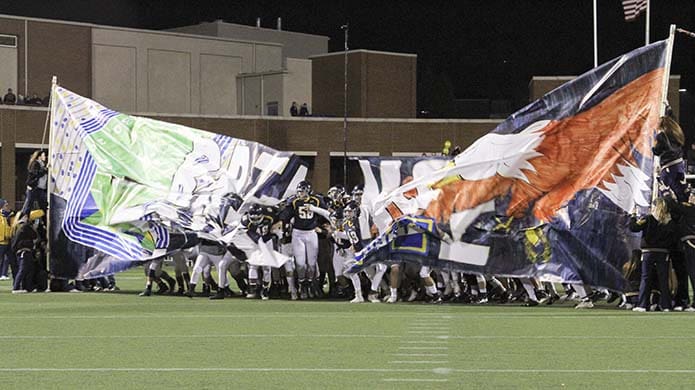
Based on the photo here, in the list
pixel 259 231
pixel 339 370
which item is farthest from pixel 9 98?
pixel 339 370

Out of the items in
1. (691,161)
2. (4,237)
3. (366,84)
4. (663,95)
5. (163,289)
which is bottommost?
(163,289)

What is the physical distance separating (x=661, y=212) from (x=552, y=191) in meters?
1.65

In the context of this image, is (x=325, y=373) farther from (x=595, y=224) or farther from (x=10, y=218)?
(x=10, y=218)

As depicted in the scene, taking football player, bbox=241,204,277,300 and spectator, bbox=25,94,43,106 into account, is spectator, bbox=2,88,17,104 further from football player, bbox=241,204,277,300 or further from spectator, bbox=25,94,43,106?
football player, bbox=241,204,277,300

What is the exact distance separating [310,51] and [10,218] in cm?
4226

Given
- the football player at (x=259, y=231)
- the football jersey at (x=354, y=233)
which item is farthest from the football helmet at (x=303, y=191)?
the football jersey at (x=354, y=233)

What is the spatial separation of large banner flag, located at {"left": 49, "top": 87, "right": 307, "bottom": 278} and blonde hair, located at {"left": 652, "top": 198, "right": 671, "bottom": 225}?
6185mm

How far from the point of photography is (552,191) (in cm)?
1551

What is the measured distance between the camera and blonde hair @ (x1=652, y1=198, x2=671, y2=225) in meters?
14.3

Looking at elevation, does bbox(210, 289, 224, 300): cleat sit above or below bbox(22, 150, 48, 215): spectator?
below

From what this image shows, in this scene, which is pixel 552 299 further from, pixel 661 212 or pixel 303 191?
pixel 303 191

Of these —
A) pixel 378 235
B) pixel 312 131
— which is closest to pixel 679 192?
pixel 378 235

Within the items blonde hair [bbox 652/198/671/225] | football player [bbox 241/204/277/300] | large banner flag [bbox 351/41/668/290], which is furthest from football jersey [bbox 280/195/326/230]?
blonde hair [bbox 652/198/671/225]

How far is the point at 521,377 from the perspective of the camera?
8594mm
